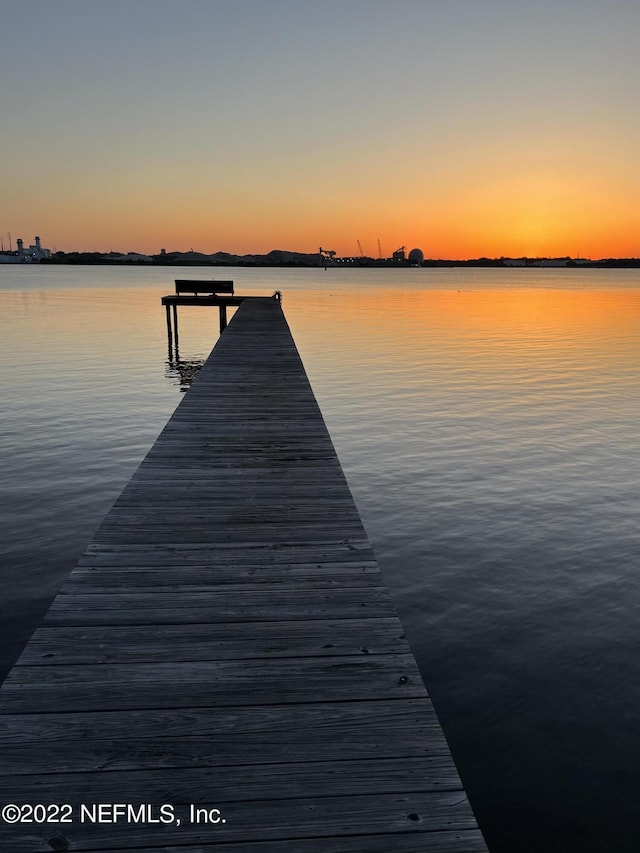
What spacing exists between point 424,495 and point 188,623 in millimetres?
7416

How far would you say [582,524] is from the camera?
30.5 ft

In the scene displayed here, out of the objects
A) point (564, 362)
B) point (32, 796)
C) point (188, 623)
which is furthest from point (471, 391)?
point (32, 796)

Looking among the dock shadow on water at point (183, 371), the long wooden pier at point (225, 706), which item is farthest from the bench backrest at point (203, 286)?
the long wooden pier at point (225, 706)

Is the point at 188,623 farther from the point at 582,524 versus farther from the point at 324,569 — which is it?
the point at 582,524

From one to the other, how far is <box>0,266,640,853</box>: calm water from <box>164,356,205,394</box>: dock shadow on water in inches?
11.1

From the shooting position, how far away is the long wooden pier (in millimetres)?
2188

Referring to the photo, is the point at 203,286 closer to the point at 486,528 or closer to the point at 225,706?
the point at 486,528

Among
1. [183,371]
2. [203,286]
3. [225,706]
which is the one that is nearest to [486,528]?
[225,706]

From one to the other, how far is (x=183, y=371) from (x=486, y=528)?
17284 mm

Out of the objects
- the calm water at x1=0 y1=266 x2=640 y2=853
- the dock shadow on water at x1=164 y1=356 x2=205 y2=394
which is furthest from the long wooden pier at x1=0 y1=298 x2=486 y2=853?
the dock shadow on water at x1=164 y1=356 x2=205 y2=394

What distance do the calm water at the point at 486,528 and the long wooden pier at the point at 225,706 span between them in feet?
6.92

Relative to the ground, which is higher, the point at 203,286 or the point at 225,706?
the point at 203,286

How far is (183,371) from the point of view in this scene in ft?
78.9

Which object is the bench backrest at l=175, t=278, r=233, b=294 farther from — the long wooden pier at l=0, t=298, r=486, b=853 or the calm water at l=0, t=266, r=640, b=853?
the long wooden pier at l=0, t=298, r=486, b=853
